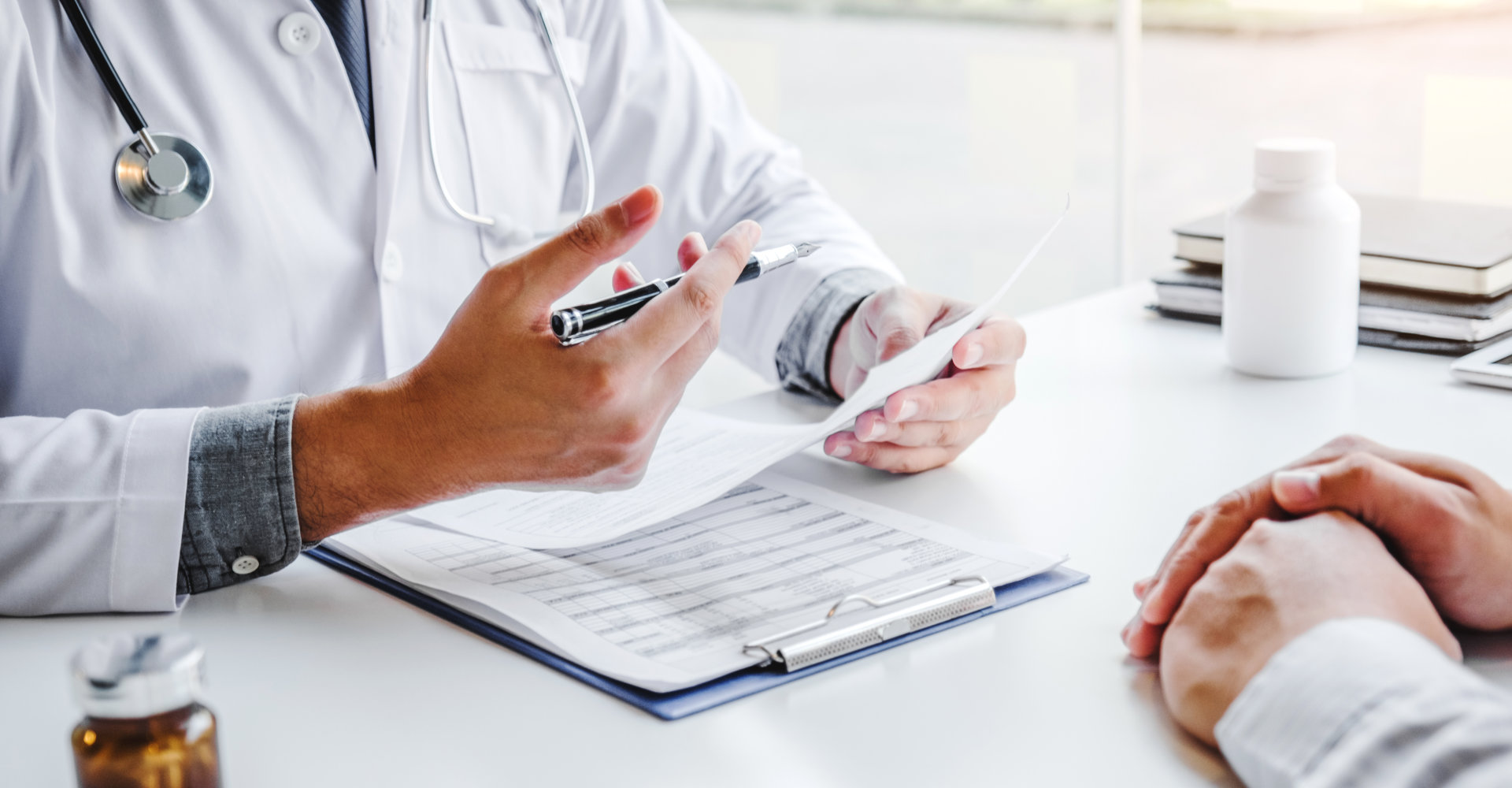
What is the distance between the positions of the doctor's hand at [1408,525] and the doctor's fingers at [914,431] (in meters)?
0.28

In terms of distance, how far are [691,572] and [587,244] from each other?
8.8 inches

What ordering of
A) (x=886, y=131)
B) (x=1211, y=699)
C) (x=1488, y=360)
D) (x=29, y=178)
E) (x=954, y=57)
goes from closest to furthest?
(x=1211, y=699)
(x=29, y=178)
(x=1488, y=360)
(x=886, y=131)
(x=954, y=57)

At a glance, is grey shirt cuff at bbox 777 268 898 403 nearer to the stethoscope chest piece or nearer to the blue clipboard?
the blue clipboard

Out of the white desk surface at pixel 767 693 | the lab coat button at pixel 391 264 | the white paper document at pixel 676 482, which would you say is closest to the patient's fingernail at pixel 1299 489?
the white desk surface at pixel 767 693

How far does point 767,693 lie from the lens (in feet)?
2.32

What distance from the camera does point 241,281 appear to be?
1064 mm

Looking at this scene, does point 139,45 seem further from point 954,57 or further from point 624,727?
point 954,57

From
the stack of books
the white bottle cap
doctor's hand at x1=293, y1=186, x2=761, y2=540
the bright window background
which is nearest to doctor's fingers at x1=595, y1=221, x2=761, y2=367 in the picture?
doctor's hand at x1=293, y1=186, x2=761, y2=540

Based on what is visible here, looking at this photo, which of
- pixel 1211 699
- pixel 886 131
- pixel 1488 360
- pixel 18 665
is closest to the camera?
pixel 1211 699

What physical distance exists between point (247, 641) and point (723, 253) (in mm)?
382

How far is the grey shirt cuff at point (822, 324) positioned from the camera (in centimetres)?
123

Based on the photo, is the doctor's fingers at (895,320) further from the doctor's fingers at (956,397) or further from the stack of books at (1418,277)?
the stack of books at (1418,277)

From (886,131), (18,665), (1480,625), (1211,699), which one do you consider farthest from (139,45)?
(886,131)

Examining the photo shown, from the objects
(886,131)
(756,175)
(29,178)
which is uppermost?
(29,178)
